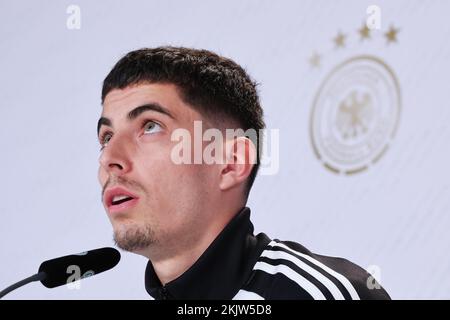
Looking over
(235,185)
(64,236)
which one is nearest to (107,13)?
(64,236)


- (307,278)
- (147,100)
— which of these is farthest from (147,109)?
(307,278)

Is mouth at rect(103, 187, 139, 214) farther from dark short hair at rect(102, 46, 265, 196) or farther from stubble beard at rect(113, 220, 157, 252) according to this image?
dark short hair at rect(102, 46, 265, 196)

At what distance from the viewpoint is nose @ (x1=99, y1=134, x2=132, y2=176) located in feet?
3.59

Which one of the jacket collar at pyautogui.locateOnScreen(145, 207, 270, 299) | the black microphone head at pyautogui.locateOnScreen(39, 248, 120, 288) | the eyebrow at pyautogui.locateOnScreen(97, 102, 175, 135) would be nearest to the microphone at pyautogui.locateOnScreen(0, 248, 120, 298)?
the black microphone head at pyautogui.locateOnScreen(39, 248, 120, 288)

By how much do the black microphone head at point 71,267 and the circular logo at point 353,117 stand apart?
504 millimetres

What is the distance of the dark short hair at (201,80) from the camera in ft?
3.86

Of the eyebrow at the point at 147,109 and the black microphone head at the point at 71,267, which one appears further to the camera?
→ the eyebrow at the point at 147,109

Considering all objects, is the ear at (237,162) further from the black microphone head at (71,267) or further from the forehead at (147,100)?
the black microphone head at (71,267)

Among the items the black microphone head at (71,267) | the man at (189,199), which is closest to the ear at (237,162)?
the man at (189,199)

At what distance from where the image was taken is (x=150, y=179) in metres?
1.09

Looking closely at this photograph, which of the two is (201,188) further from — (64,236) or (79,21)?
(79,21)

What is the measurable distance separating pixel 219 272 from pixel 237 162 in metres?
0.21

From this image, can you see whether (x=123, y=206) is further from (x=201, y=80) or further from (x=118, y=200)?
(x=201, y=80)
